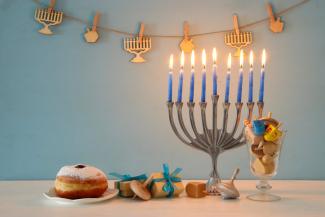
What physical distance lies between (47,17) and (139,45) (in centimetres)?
29

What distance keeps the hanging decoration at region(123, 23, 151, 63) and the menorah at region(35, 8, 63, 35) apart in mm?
219

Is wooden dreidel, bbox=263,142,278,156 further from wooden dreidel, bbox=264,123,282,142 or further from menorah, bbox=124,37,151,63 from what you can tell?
menorah, bbox=124,37,151,63

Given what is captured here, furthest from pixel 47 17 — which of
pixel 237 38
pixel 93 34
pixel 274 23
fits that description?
pixel 274 23

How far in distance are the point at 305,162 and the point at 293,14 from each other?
44 centimetres

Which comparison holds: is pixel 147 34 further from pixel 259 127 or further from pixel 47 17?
pixel 259 127

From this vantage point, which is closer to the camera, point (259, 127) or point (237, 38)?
point (259, 127)

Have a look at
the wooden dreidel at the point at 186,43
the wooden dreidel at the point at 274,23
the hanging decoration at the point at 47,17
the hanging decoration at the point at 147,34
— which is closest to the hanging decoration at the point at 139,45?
the hanging decoration at the point at 147,34

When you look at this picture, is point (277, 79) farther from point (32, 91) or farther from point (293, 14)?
point (32, 91)

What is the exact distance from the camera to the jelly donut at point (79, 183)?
94 centimetres

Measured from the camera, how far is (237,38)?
4.25ft

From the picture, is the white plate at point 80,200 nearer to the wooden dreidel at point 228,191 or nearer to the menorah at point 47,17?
the wooden dreidel at point 228,191

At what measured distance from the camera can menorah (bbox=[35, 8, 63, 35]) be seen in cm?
131

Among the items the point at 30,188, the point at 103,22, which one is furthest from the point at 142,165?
the point at 103,22

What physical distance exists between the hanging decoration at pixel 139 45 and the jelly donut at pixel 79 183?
0.47m
